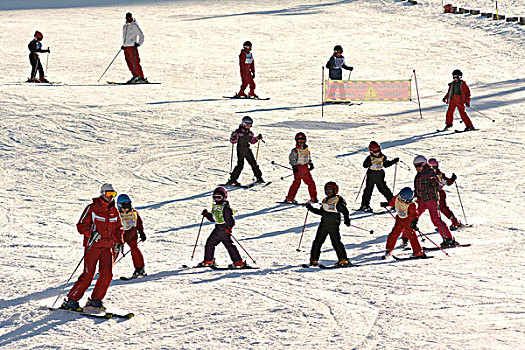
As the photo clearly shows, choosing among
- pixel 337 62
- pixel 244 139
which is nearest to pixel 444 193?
pixel 244 139

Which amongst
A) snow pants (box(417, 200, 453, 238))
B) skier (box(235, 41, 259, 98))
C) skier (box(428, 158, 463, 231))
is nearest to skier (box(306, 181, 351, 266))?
snow pants (box(417, 200, 453, 238))

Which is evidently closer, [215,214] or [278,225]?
[215,214]

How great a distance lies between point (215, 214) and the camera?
32.3 ft

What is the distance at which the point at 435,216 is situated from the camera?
1093cm

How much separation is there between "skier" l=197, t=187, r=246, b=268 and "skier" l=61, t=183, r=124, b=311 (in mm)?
1620

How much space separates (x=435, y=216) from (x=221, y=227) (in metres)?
3.13

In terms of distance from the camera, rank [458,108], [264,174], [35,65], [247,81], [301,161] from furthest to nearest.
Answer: [35,65] → [247,81] → [458,108] → [264,174] → [301,161]

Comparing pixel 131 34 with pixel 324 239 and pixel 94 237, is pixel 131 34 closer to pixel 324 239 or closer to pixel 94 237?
pixel 324 239

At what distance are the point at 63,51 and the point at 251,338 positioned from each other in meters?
21.1

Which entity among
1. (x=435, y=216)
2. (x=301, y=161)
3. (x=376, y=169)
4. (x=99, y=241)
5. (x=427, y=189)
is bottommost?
(x=435, y=216)

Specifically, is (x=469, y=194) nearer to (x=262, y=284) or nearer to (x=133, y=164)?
(x=262, y=284)

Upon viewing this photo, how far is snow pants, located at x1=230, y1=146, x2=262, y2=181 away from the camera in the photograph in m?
13.8

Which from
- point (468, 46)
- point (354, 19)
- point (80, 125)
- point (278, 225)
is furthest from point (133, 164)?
point (354, 19)

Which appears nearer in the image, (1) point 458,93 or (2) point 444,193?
(2) point 444,193
